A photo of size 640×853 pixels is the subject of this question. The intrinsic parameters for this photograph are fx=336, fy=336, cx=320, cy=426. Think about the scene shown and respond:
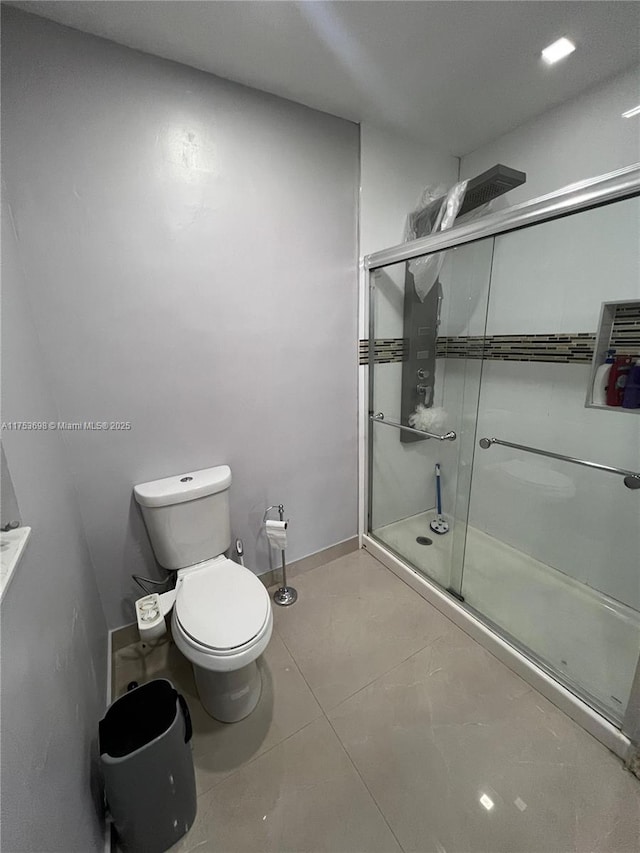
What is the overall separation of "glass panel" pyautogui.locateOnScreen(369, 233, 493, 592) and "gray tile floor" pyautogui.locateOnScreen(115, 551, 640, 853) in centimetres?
50

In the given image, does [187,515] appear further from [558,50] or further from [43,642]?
[558,50]

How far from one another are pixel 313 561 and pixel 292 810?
1074mm

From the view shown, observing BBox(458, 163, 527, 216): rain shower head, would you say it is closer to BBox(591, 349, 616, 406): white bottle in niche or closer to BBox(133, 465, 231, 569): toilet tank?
BBox(591, 349, 616, 406): white bottle in niche

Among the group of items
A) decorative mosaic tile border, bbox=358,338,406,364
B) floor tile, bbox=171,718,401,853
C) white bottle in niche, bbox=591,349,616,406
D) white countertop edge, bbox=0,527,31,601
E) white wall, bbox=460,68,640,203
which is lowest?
floor tile, bbox=171,718,401,853

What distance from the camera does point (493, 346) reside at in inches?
75.3

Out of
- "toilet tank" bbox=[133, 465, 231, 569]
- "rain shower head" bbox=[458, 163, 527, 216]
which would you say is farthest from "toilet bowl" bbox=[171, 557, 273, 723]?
"rain shower head" bbox=[458, 163, 527, 216]

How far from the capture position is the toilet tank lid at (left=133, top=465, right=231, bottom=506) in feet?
4.48

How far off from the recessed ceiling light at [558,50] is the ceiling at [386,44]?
0.07 ft

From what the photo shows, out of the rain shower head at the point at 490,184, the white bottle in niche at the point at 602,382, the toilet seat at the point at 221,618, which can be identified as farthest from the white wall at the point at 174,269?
the white bottle in niche at the point at 602,382

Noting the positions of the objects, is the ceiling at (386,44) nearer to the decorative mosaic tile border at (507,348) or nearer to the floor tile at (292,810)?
the decorative mosaic tile border at (507,348)

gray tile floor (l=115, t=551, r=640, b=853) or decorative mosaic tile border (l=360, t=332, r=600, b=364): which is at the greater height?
decorative mosaic tile border (l=360, t=332, r=600, b=364)

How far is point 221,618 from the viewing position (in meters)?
1.16

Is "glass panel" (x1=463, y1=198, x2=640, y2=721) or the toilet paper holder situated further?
the toilet paper holder

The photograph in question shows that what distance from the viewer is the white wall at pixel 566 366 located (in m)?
1.42
